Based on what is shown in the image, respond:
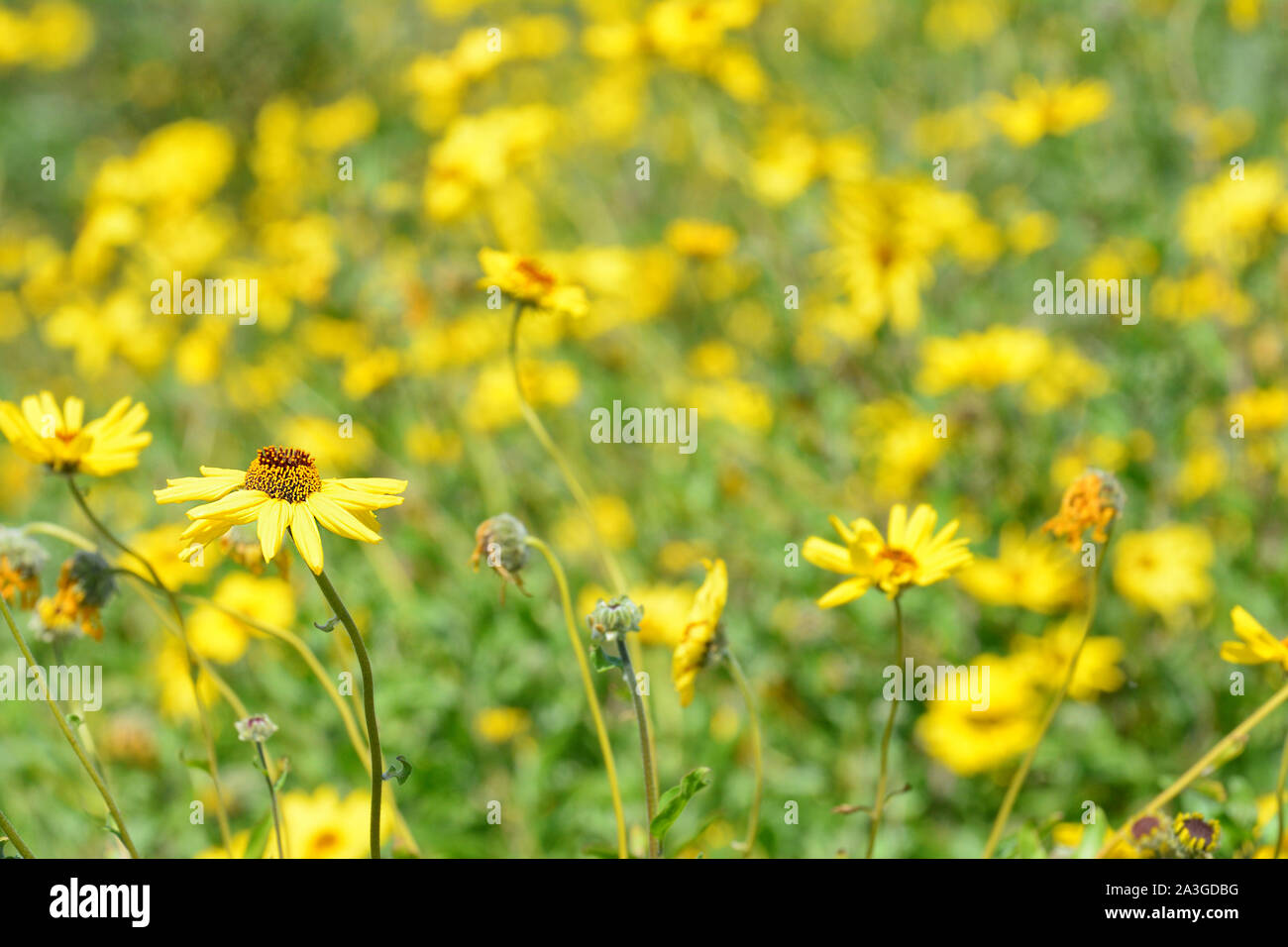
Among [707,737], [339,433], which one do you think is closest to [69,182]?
[339,433]

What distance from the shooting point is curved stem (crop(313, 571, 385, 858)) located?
1045 mm

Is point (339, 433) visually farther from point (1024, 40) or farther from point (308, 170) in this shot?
point (1024, 40)

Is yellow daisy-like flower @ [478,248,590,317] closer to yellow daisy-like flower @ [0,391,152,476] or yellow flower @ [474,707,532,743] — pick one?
yellow daisy-like flower @ [0,391,152,476]

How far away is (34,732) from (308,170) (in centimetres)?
244

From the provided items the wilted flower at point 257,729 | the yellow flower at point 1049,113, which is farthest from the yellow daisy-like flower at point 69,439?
the yellow flower at point 1049,113

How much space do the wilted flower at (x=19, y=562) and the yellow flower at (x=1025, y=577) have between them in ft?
5.98

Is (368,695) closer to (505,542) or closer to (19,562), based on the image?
(505,542)

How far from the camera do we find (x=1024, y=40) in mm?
4605

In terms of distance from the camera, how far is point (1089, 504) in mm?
1455

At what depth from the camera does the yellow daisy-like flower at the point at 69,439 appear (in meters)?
1.35

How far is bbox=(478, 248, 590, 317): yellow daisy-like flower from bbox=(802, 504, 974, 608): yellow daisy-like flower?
567 millimetres

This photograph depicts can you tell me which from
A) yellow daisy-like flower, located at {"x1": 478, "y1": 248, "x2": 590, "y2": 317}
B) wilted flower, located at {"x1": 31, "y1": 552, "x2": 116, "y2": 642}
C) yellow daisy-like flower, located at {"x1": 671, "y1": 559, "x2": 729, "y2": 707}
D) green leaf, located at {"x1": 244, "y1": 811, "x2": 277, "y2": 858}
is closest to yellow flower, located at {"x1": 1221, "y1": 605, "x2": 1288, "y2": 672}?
yellow daisy-like flower, located at {"x1": 671, "y1": 559, "x2": 729, "y2": 707}

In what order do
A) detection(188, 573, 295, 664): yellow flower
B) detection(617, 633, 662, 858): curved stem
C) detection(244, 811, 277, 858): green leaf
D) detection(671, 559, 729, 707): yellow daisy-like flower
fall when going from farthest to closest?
A: detection(188, 573, 295, 664): yellow flower → detection(244, 811, 277, 858): green leaf → detection(671, 559, 729, 707): yellow daisy-like flower → detection(617, 633, 662, 858): curved stem
